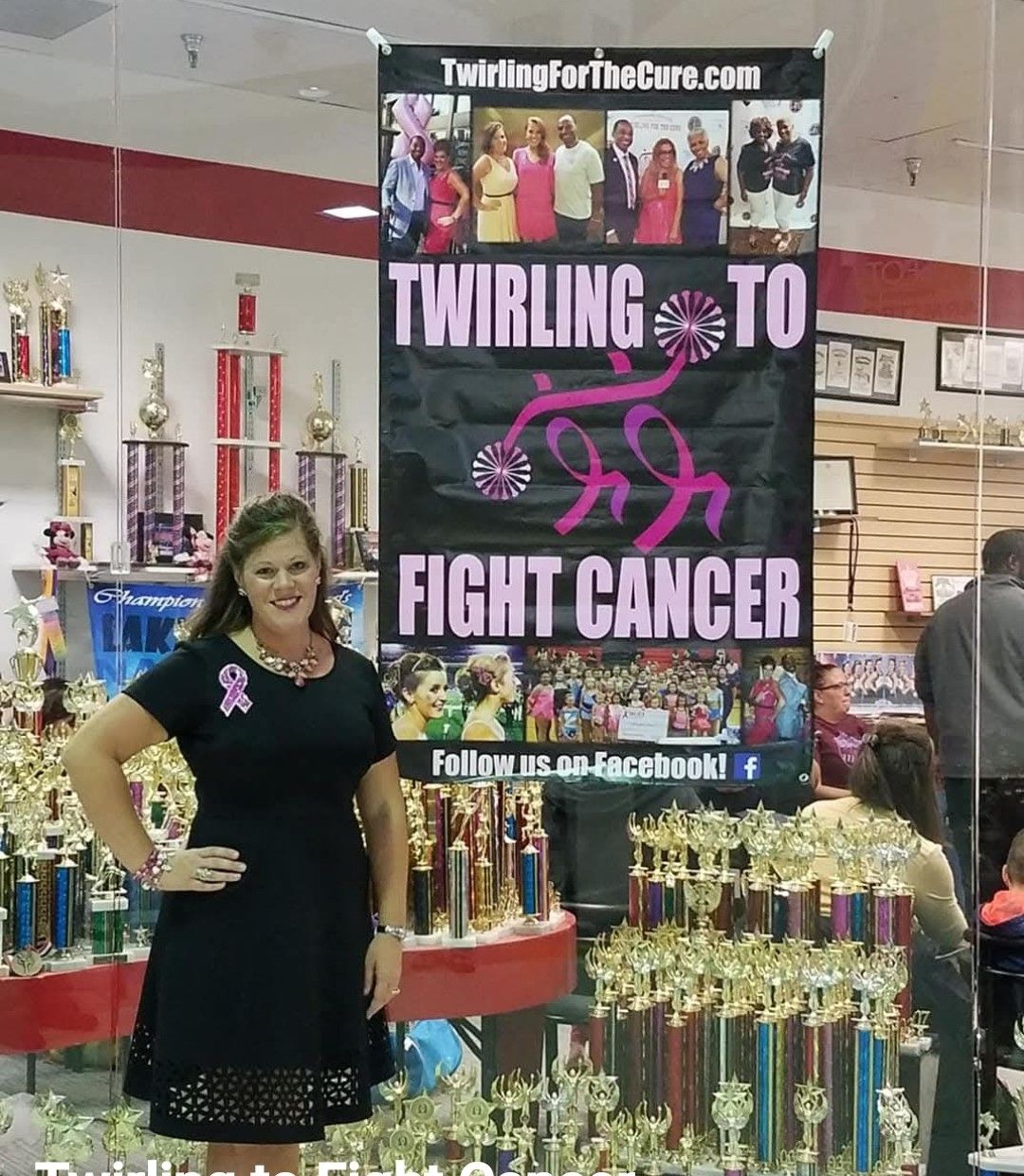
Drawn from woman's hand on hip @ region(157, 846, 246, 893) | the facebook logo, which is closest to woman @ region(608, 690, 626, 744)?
the facebook logo

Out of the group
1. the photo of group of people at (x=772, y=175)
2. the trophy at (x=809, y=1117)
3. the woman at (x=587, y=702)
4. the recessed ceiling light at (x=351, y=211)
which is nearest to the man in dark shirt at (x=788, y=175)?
the photo of group of people at (x=772, y=175)

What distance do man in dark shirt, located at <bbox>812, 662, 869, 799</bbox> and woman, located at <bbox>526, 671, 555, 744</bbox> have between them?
0.50 m

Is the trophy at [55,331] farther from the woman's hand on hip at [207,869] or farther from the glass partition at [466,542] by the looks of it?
the woman's hand on hip at [207,869]

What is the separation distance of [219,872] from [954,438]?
1653 millimetres

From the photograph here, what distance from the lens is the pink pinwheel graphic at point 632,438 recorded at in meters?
2.75

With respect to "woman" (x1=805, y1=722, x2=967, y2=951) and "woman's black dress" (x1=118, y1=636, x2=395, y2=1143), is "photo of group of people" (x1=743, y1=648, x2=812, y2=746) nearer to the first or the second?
"woman" (x1=805, y1=722, x2=967, y2=951)

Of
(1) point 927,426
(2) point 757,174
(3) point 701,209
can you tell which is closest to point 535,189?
(3) point 701,209

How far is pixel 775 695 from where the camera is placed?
2.79 m

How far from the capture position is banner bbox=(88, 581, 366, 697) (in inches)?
111

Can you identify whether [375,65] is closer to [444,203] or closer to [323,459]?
[444,203]

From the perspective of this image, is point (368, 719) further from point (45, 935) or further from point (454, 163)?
point (454, 163)

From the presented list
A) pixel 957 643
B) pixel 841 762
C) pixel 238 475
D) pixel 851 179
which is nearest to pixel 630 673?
pixel 841 762

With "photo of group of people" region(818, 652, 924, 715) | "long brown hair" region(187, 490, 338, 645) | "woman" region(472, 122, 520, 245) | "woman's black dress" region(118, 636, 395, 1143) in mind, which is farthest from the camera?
"photo of group of people" region(818, 652, 924, 715)

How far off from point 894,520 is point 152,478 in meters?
1.44
